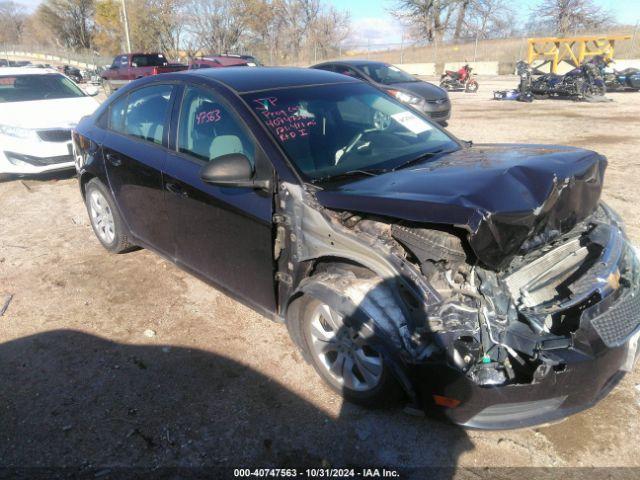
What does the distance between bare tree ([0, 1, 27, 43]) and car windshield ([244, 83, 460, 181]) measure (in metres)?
99.6

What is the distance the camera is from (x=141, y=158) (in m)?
3.71

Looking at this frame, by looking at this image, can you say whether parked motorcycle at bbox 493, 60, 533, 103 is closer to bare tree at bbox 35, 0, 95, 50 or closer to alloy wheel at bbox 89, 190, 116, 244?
alloy wheel at bbox 89, 190, 116, 244

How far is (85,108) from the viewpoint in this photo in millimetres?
7836

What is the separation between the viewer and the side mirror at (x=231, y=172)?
8.95ft

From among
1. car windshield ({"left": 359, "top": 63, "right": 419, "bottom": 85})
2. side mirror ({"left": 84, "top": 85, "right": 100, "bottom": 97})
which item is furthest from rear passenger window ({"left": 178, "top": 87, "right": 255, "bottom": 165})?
car windshield ({"left": 359, "top": 63, "right": 419, "bottom": 85})

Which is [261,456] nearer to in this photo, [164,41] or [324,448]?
[324,448]

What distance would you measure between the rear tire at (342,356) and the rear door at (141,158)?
1.46 m

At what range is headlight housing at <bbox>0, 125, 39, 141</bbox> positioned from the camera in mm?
6891

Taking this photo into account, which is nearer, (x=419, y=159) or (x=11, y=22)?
(x=419, y=159)

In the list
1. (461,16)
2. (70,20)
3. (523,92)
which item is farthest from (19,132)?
(70,20)

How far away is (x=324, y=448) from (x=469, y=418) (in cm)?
73

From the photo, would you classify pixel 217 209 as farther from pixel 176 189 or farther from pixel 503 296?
pixel 503 296

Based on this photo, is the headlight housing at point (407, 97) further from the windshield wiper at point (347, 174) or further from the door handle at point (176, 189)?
the windshield wiper at point (347, 174)

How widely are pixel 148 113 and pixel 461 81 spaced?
20770mm
